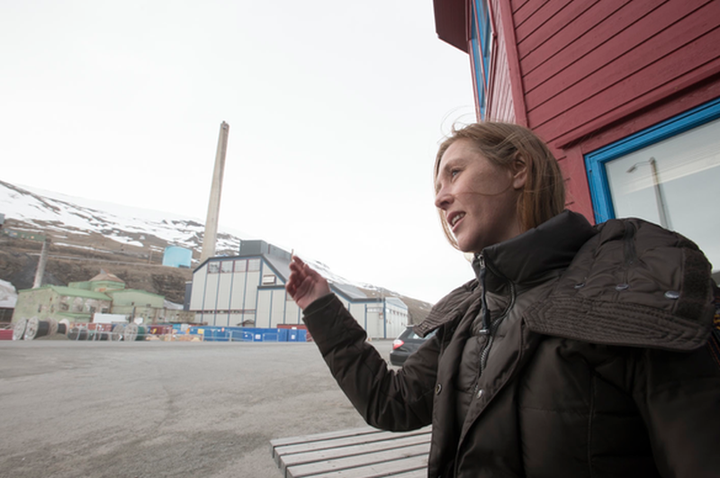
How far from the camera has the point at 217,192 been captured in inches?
1987

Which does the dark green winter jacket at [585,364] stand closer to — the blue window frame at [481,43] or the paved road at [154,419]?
the paved road at [154,419]

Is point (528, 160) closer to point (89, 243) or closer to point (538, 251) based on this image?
point (538, 251)

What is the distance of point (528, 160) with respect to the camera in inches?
51.8

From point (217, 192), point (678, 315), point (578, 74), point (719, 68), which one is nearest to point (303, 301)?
point (678, 315)

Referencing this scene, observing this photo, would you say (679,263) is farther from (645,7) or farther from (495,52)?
(495,52)

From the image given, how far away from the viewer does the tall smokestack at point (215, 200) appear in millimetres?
47344

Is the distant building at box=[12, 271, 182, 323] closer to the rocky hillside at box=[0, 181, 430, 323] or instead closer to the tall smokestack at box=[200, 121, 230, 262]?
the tall smokestack at box=[200, 121, 230, 262]

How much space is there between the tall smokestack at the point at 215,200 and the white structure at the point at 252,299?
6.74 metres

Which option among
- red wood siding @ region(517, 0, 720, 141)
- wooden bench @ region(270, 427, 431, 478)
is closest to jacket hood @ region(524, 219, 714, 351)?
wooden bench @ region(270, 427, 431, 478)

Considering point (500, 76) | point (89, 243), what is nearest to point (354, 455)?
point (500, 76)

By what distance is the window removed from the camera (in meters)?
2.44

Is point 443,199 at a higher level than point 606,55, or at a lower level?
lower

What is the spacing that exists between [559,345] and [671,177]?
2577mm

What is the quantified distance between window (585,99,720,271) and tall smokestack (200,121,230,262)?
47.7 meters
